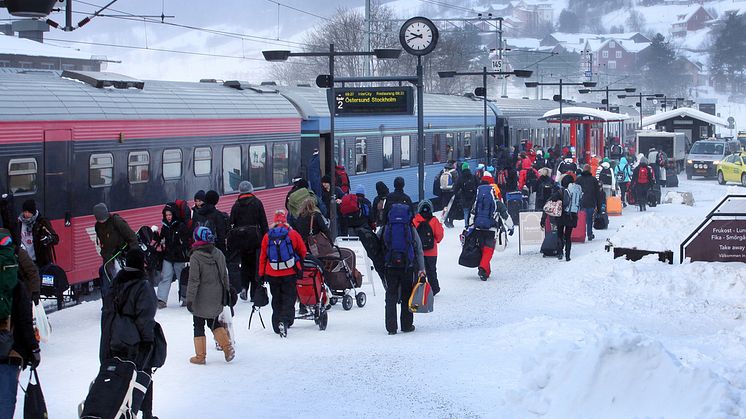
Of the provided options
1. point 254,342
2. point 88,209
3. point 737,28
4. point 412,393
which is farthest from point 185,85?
point 737,28

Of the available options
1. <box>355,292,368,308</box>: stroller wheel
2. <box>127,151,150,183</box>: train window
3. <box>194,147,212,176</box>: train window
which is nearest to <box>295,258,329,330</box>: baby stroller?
<box>355,292,368,308</box>: stroller wheel

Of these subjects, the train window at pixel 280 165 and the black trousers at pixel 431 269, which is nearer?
the black trousers at pixel 431 269

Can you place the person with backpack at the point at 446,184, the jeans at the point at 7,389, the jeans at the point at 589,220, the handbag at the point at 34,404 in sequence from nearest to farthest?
the jeans at the point at 7,389 < the handbag at the point at 34,404 < the jeans at the point at 589,220 < the person with backpack at the point at 446,184

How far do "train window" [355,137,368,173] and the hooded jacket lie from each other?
1854 cm

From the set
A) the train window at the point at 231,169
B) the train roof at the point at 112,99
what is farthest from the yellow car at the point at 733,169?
the train window at the point at 231,169

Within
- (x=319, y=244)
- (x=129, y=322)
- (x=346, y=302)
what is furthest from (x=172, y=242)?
(x=129, y=322)

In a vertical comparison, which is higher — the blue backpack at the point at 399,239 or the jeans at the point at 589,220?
the blue backpack at the point at 399,239

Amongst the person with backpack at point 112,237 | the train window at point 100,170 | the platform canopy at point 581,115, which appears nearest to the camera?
the person with backpack at point 112,237

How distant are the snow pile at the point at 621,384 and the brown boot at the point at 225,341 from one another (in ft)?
10.4

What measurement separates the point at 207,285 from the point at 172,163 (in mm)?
8621

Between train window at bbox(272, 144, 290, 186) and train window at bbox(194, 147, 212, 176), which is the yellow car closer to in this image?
train window at bbox(272, 144, 290, 186)

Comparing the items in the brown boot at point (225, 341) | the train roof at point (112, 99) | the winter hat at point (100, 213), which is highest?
the train roof at point (112, 99)

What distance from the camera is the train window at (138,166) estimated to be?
19.0 meters

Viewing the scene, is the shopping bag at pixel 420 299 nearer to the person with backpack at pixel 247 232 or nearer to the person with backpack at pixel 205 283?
the person with backpack at pixel 205 283
